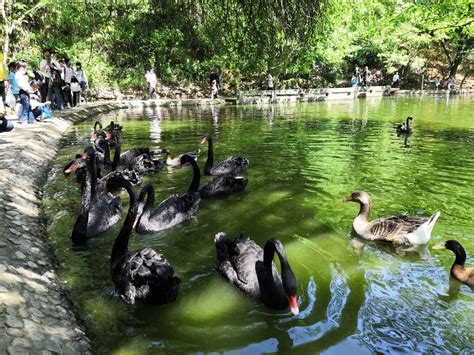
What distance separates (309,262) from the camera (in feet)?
16.5

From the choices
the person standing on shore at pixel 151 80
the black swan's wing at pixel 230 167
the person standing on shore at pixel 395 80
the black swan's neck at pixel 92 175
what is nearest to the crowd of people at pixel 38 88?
the black swan's neck at pixel 92 175

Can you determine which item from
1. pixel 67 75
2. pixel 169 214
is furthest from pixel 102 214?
pixel 67 75

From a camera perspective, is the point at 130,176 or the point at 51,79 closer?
the point at 130,176

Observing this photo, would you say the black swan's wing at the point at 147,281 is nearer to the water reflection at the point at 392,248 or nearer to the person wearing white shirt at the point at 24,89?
the water reflection at the point at 392,248

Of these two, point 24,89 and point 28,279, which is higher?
point 24,89

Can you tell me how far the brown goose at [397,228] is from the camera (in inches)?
206

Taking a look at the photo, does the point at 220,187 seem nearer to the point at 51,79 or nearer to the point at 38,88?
the point at 51,79

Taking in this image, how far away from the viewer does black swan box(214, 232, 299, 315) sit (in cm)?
377

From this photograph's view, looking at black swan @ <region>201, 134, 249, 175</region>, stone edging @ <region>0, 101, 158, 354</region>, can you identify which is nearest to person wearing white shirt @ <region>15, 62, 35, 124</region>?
stone edging @ <region>0, 101, 158, 354</region>

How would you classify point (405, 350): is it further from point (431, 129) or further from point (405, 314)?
point (431, 129)

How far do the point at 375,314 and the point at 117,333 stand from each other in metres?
2.32

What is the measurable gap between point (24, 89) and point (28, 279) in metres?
8.66

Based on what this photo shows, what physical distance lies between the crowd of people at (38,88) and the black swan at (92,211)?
370 centimetres

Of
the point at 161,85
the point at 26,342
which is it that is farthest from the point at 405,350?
the point at 161,85
